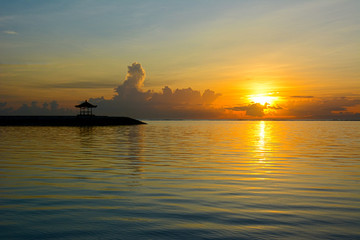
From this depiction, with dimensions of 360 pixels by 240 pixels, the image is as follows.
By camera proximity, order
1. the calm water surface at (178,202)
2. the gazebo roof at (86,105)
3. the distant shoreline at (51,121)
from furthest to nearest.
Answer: the distant shoreline at (51,121), the gazebo roof at (86,105), the calm water surface at (178,202)

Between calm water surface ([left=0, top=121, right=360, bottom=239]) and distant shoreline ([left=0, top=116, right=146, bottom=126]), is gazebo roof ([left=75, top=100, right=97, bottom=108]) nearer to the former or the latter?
distant shoreline ([left=0, top=116, right=146, bottom=126])

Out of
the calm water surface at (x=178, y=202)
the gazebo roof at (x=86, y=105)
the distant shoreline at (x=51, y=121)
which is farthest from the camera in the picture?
the distant shoreline at (x=51, y=121)

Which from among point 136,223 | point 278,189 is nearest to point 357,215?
point 278,189

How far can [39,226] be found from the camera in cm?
852

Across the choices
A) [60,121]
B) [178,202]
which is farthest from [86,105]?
[178,202]

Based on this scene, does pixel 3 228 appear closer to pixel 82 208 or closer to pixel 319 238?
pixel 82 208

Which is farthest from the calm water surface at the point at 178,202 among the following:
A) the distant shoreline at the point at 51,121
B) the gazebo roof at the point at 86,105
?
the distant shoreline at the point at 51,121

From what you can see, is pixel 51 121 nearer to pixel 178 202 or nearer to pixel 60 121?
pixel 60 121

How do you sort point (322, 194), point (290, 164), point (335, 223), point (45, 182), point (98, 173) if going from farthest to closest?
point (290, 164) → point (98, 173) → point (45, 182) → point (322, 194) → point (335, 223)

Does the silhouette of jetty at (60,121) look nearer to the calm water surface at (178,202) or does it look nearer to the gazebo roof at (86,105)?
the gazebo roof at (86,105)

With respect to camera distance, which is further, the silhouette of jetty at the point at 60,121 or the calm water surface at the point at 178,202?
the silhouette of jetty at the point at 60,121

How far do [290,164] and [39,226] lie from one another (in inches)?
676

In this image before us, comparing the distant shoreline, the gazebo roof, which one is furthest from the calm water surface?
the distant shoreline

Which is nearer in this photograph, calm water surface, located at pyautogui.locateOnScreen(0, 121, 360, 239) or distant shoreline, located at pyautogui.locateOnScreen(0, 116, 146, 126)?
calm water surface, located at pyautogui.locateOnScreen(0, 121, 360, 239)
